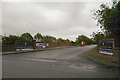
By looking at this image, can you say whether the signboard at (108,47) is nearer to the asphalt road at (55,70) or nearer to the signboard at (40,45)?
the asphalt road at (55,70)

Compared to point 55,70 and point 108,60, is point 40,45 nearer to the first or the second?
point 108,60

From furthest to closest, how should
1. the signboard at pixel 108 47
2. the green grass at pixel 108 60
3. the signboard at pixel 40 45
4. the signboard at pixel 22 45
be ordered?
the signboard at pixel 40 45 → the signboard at pixel 22 45 → the signboard at pixel 108 47 → the green grass at pixel 108 60

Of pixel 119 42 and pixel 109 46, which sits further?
pixel 109 46

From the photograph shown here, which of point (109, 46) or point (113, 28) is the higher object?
point (113, 28)

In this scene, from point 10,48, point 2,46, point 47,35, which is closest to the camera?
point 2,46

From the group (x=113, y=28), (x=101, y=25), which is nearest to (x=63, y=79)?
(x=113, y=28)

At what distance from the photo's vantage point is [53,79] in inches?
163

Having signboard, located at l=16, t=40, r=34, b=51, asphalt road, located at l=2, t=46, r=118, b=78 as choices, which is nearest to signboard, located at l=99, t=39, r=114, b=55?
asphalt road, located at l=2, t=46, r=118, b=78

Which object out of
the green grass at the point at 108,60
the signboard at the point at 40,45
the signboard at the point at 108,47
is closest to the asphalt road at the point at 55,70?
the green grass at the point at 108,60

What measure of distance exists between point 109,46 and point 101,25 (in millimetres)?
3255

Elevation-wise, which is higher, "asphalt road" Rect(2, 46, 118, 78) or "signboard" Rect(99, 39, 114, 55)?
"signboard" Rect(99, 39, 114, 55)

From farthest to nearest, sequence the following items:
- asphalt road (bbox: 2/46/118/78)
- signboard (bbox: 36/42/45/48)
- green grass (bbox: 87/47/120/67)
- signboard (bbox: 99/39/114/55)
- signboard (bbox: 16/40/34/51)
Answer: signboard (bbox: 36/42/45/48) → signboard (bbox: 16/40/34/51) → signboard (bbox: 99/39/114/55) → green grass (bbox: 87/47/120/67) → asphalt road (bbox: 2/46/118/78)

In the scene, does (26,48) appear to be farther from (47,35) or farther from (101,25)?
(47,35)

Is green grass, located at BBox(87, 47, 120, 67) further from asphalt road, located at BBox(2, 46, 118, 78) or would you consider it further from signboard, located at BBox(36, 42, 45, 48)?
signboard, located at BBox(36, 42, 45, 48)
